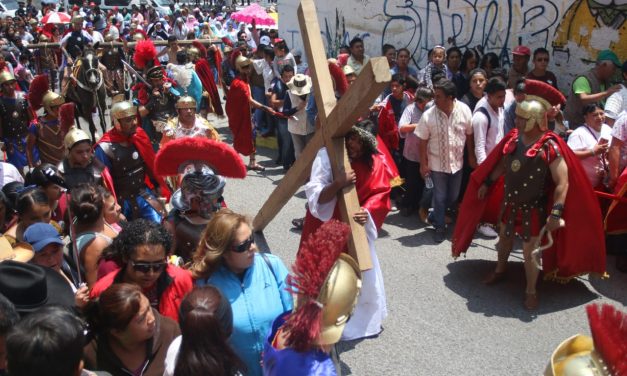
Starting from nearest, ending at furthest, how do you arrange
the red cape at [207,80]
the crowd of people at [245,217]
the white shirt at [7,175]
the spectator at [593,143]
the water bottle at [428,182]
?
1. the crowd of people at [245,217]
2. the white shirt at [7,175]
3. the spectator at [593,143]
4. the water bottle at [428,182]
5. the red cape at [207,80]

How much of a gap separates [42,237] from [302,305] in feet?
5.74

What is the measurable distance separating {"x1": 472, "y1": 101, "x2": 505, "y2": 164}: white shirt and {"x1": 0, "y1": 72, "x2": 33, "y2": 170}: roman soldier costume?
572cm

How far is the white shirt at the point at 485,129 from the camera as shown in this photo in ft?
22.1

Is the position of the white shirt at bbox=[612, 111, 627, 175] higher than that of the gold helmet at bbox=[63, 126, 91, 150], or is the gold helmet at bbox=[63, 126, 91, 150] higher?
the gold helmet at bbox=[63, 126, 91, 150]

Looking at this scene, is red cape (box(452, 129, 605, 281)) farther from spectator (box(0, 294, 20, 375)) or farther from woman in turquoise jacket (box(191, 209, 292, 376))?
spectator (box(0, 294, 20, 375))

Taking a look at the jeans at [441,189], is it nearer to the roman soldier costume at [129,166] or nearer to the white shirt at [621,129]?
the white shirt at [621,129]

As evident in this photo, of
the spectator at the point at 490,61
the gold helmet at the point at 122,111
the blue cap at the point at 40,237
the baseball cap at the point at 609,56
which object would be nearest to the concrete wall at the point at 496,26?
the baseball cap at the point at 609,56

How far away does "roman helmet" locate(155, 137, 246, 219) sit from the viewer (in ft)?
14.1

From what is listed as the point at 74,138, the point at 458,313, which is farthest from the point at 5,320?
the point at 458,313

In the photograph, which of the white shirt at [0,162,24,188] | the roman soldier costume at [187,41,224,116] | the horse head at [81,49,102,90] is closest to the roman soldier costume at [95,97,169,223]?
the white shirt at [0,162,24,188]

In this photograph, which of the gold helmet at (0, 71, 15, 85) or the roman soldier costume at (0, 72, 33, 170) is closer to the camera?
the gold helmet at (0, 71, 15, 85)

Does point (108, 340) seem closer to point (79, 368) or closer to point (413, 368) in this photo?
point (79, 368)

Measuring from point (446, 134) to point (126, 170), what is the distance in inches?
131

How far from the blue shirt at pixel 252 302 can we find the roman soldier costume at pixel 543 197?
2.65 meters
